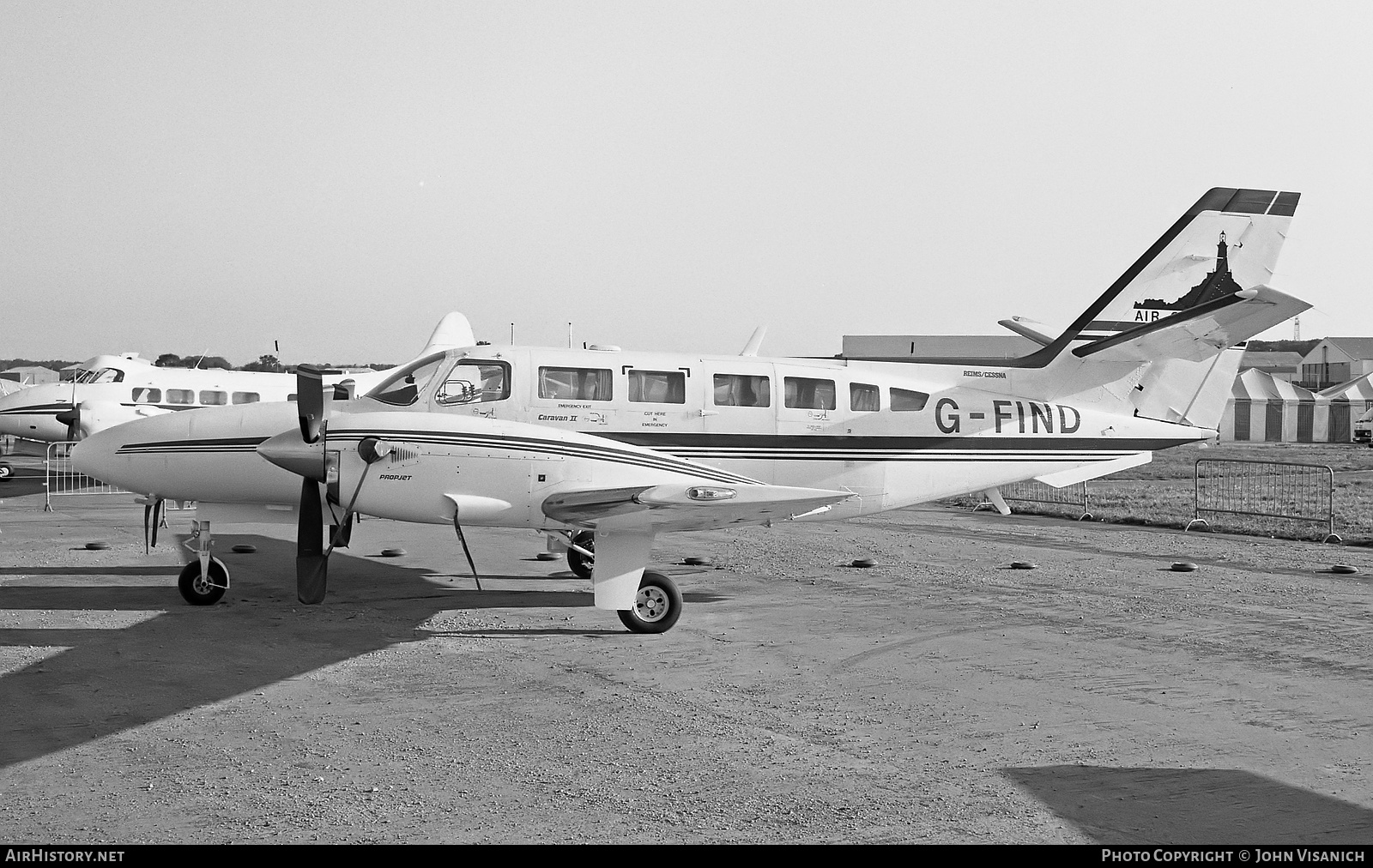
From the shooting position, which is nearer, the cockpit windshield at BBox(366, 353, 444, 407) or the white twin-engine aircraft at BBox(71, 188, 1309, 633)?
the white twin-engine aircraft at BBox(71, 188, 1309, 633)

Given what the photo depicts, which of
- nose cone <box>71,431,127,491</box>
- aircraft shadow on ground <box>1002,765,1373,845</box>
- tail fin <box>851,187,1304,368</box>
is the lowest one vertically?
aircraft shadow on ground <box>1002,765,1373,845</box>

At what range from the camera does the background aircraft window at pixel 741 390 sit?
12.8 metres

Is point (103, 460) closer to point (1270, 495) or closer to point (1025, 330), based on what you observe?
point (1025, 330)

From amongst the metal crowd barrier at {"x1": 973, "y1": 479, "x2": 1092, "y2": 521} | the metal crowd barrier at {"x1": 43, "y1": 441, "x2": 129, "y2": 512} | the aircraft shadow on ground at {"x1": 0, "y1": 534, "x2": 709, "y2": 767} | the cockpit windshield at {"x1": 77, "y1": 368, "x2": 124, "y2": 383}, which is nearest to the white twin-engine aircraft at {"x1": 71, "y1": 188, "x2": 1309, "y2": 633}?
the aircraft shadow on ground at {"x1": 0, "y1": 534, "x2": 709, "y2": 767}

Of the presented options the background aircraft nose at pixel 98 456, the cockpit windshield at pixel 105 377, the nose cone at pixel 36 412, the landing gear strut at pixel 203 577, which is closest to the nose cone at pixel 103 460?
the background aircraft nose at pixel 98 456

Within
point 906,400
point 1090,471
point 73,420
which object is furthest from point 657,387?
point 73,420

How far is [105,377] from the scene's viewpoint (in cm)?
2789

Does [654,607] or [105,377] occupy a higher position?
[105,377]

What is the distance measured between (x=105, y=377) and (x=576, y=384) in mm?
20660

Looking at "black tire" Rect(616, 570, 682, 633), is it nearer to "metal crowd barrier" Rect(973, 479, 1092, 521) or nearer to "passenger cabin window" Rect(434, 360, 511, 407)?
"passenger cabin window" Rect(434, 360, 511, 407)

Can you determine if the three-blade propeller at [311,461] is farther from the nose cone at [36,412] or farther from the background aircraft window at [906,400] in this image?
the nose cone at [36,412]

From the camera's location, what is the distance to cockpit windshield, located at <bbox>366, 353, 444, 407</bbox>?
465 inches

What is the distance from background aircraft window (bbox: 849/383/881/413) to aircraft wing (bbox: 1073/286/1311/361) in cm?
291
